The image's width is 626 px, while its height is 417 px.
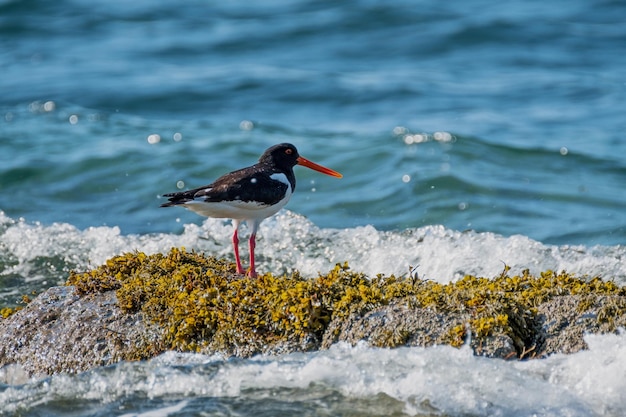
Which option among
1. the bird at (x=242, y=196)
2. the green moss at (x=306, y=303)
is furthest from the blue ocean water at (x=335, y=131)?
the bird at (x=242, y=196)

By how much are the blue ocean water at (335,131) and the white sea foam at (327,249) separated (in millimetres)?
26

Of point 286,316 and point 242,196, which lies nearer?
point 286,316

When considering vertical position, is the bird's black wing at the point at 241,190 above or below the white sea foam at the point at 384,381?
above

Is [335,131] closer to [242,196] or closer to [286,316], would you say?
[242,196]

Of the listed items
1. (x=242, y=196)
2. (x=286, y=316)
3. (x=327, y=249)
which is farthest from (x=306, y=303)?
(x=327, y=249)

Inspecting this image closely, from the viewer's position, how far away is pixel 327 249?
30.7 feet

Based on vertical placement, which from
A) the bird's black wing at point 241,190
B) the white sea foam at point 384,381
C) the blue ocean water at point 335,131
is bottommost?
the blue ocean water at point 335,131

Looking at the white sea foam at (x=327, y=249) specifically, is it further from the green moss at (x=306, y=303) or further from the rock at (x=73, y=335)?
the rock at (x=73, y=335)

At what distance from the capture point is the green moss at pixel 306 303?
16.9 feet

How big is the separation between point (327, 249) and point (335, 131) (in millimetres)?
5832

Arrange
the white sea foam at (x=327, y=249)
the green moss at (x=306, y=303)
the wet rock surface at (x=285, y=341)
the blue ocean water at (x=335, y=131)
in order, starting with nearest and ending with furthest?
1. the wet rock surface at (x=285, y=341)
2. the green moss at (x=306, y=303)
3. the white sea foam at (x=327, y=249)
4. the blue ocean water at (x=335, y=131)

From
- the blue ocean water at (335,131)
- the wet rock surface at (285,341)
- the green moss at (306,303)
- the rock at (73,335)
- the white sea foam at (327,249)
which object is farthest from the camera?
the blue ocean water at (335,131)

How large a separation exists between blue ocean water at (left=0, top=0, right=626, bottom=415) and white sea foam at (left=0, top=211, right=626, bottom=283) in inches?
1.0

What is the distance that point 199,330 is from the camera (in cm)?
544
